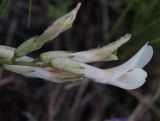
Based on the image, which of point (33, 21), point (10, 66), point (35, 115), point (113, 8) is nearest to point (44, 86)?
point (35, 115)

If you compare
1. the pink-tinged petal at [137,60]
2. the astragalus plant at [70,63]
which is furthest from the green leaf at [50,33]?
the pink-tinged petal at [137,60]


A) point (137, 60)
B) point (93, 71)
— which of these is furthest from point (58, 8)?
point (137, 60)

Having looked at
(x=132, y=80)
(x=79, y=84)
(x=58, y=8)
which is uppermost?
(x=58, y=8)

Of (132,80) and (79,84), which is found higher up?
(79,84)

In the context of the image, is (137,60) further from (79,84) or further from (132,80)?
(79,84)

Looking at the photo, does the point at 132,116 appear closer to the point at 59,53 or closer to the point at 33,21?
the point at 33,21

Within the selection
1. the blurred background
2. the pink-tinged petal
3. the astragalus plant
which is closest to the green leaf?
the astragalus plant

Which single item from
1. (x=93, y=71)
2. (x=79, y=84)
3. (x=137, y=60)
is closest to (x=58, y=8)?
(x=79, y=84)

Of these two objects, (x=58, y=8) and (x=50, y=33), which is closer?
(x=50, y=33)

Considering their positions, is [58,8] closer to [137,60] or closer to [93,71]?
[93,71]

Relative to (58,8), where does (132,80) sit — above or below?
below
